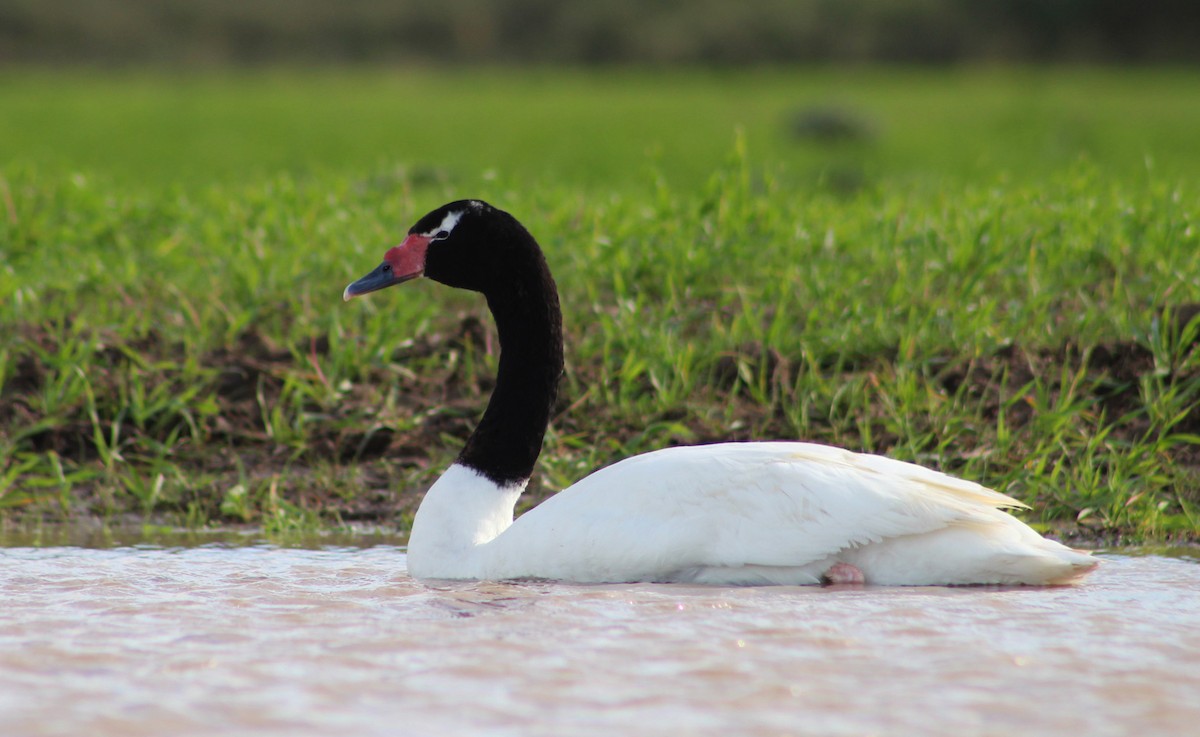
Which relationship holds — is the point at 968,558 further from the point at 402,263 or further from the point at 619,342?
the point at 619,342

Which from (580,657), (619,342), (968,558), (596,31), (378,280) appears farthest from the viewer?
(596,31)

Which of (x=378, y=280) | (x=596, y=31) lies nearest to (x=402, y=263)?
(x=378, y=280)

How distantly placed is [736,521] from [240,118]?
864 inches

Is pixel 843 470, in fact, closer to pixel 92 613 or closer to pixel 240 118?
pixel 92 613

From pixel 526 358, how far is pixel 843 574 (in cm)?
140

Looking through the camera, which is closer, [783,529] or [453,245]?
[783,529]

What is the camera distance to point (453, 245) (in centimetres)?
564

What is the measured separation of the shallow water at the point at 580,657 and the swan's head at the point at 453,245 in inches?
43.1

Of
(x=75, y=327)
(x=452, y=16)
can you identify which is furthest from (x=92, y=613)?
(x=452, y=16)

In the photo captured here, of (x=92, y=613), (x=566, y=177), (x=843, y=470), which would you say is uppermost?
(x=566, y=177)

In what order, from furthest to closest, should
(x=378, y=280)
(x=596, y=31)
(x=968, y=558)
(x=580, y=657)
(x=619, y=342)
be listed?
(x=596, y=31)
(x=619, y=342)
(x=378, y=280)
(x=968, y=558)
(x=580, y=657)

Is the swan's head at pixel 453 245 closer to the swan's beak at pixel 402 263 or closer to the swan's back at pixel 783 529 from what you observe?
the swan's beak at pixel 402 263

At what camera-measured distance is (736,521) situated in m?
4.88

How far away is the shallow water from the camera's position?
11.4ft
